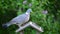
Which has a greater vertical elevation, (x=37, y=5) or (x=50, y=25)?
(x=37, y=5)

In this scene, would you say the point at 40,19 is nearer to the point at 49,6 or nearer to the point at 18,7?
the point at 18,7

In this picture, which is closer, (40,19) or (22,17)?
(22,17)

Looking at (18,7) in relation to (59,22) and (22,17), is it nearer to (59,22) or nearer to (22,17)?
(22,17)

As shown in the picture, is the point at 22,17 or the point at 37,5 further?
the point at 37,5

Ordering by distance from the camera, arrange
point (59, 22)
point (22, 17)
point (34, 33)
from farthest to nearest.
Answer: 1. point (59, 22)
2. point (22, 17)
3. point (34, 33)

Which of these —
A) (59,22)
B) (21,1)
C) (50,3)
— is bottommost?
(59,22)

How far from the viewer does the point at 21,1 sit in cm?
435

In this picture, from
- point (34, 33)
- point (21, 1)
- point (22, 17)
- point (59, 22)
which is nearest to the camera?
point (34, 33)

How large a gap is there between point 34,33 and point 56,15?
6.69 ft

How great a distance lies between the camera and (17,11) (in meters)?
4.50

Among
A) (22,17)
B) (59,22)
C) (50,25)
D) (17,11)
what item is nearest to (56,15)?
(59,22)

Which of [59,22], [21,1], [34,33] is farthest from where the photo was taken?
[59,22]

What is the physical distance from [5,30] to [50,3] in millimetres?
1277

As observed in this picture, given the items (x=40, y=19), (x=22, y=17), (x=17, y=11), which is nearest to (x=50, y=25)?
(x=40, y=19)
